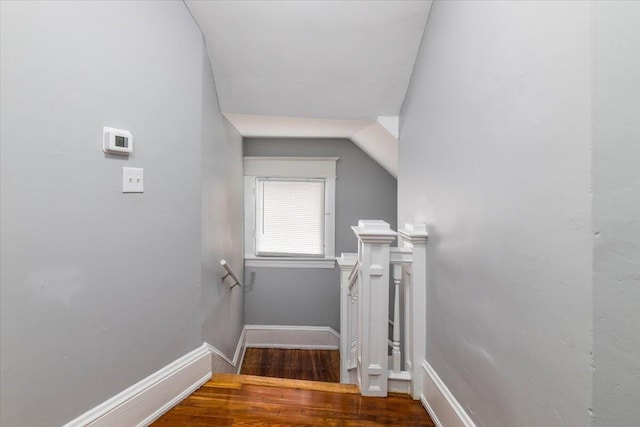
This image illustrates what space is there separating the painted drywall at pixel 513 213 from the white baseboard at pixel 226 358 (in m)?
1.33

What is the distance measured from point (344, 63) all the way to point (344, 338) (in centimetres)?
197

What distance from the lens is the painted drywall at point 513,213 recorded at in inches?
31.4

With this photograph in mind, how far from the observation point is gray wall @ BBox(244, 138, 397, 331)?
13.8 ft

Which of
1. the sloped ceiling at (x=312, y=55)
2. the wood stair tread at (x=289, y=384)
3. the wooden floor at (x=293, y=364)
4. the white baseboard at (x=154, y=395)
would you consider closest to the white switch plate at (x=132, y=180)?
the white baseboard at (x=154, y=395)

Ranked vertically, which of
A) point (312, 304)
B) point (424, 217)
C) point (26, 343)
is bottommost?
point (312, 304)

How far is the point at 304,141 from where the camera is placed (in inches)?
164

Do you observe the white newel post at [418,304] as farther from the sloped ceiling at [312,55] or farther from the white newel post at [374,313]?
the sloped ceiling at [312,55]

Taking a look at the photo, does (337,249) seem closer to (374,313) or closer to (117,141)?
(374,313)

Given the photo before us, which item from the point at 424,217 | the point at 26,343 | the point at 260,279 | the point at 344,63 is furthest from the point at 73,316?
the point at 260,279

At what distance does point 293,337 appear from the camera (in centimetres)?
425

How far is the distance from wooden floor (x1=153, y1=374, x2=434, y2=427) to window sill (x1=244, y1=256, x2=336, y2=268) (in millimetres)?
2272

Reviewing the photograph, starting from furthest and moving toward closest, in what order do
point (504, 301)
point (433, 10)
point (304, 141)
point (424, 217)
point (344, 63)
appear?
point (304, 141)
point (344, 63)
point (424, 217)
point (433, 10)
point (504, 301)

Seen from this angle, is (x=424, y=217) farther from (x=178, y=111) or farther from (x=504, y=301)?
(x=178, y=111)

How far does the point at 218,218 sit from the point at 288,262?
183 centimetres
